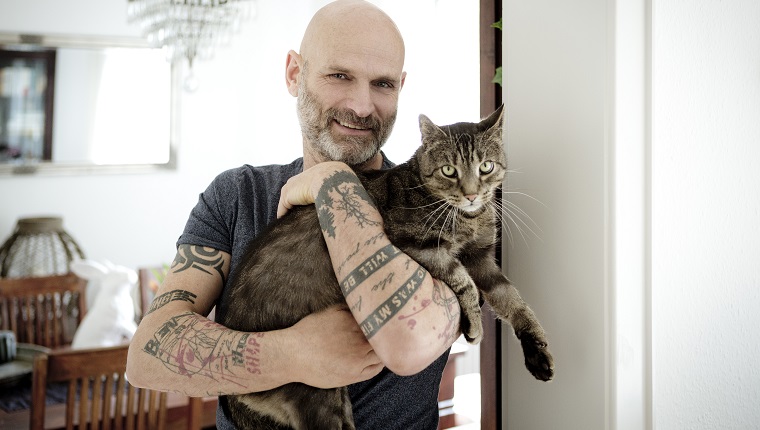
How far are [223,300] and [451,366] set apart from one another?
61.5 inches

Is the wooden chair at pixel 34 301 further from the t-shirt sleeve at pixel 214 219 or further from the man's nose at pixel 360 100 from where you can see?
the man's nose at pixel 360 100

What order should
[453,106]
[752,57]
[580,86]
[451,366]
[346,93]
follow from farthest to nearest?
[453,106] < [451,366] < [346,93] < [752,57] < [580,86]

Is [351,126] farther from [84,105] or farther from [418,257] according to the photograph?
[84,105]

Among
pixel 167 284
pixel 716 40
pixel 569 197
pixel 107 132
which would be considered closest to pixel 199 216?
pixel 167 284

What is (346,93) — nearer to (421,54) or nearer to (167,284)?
(167,284)

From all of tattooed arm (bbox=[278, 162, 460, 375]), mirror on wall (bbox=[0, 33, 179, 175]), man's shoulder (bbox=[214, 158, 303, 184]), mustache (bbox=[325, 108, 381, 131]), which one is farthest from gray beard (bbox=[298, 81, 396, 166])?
mirror on wall (bbox=[0, 33, 179, 175])

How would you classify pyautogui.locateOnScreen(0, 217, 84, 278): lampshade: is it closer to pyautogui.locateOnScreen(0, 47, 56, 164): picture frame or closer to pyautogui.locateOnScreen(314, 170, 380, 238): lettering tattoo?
pyautogui.locateOnScreen(0, 47, 56, 164): picture frame

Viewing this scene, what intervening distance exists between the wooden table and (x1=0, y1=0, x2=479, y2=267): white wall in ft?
7.04

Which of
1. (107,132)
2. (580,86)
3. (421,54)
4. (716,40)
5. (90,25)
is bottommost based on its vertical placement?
(580,86)

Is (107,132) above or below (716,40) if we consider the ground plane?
above

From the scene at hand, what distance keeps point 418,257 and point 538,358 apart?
1.03ft

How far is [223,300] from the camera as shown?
4.58 ft

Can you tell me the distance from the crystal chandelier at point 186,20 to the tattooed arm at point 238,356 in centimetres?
241

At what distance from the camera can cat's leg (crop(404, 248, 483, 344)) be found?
119 cm
